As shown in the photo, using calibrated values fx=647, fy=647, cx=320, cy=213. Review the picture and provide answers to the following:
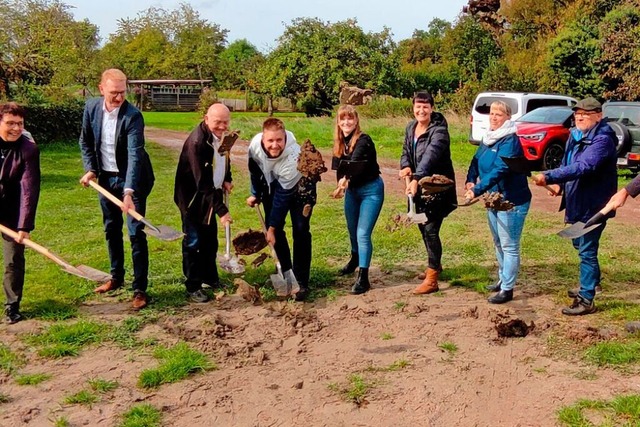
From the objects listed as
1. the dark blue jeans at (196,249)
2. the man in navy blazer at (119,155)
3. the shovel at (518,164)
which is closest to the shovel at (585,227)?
the shovel at (518,164)

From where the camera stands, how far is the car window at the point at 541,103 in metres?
18.8

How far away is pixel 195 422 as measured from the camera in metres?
3.79

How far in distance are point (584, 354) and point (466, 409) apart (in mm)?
1269

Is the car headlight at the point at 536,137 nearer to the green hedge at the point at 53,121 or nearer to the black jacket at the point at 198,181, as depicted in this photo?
the black jacket at the point at 198,181

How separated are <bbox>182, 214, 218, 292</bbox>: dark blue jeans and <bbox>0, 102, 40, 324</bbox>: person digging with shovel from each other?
4.22 ft

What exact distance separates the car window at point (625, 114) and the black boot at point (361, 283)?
10.6 meters

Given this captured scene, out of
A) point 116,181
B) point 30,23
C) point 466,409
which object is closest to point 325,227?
point 116,181

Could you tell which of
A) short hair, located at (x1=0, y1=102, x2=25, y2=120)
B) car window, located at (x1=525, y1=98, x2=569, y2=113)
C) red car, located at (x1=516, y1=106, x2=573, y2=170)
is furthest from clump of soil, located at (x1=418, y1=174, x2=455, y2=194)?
car window, located at (x1=525, y1=98, x2=569, y2=113)

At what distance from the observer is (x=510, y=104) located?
748 inches

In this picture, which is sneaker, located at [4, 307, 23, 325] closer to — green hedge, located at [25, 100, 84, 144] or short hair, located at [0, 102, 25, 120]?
short hair, located at [0, 102, 25, 120]

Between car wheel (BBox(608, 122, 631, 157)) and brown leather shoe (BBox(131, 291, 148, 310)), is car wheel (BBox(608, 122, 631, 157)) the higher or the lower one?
the higher one

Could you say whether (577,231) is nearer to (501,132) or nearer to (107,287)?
(501,132)

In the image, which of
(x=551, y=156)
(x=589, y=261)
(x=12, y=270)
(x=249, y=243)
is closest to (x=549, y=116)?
(x=551, y=156)

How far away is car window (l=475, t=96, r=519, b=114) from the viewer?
61.8 feet
